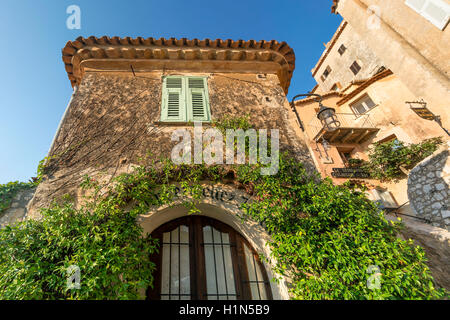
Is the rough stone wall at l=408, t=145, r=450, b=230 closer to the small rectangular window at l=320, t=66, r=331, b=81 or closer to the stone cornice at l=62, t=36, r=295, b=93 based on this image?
the stone cornice at l=62, t=36, r=295, b=93

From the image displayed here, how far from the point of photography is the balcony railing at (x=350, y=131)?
1346 cm

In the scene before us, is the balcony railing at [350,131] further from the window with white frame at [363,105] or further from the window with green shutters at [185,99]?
the window with green shutters at [185,99]

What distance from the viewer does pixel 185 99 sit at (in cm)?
484

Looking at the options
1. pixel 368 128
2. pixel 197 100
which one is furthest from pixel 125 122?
pixel 368 128

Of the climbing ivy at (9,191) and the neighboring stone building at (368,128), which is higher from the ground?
the neighboring stone building at (368,128)

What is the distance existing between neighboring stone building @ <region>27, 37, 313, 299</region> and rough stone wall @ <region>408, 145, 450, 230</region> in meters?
5.93

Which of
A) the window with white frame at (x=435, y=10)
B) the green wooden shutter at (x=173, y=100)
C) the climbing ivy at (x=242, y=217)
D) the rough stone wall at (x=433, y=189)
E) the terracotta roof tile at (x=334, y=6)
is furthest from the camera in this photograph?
the terracotta roof tile at (x=334, y=6)

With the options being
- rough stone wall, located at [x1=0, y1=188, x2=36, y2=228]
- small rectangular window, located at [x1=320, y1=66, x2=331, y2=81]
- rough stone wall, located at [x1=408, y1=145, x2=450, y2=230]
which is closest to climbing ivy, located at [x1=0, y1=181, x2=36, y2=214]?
rough stone wall, located at [x1=0, y1=188, x2=36, y2=228]

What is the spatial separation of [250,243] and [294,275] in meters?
0.89

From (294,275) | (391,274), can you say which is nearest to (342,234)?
(391,274)

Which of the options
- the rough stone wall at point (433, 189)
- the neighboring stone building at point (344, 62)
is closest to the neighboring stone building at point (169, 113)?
the rough stone wall at point (433, 189)

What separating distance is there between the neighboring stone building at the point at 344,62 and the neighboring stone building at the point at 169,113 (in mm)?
14333

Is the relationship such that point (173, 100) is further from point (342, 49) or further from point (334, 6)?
point (342, 49)
